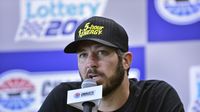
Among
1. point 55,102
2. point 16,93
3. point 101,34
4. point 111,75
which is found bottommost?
point 16,93

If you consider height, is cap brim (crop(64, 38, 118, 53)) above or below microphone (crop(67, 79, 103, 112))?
above

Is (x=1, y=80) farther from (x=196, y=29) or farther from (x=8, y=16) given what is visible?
(x=196, y=29)

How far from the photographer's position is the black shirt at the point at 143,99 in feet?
4.54

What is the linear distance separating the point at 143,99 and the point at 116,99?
0.30ft

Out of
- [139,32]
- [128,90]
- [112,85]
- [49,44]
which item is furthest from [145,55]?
[112,85]

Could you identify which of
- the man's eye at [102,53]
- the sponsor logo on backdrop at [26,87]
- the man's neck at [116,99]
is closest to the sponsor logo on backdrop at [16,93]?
the sponsor logo on backdrop at [26,87]

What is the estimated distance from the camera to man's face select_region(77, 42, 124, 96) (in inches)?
49.5

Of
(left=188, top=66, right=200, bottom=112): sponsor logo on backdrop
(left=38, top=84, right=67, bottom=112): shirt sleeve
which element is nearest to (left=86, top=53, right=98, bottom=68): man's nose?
(left=38, top=84, right=67, bottom=112): shirt sleeve

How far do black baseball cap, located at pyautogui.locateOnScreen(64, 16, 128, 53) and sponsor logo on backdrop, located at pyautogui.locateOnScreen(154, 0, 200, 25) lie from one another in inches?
31.4

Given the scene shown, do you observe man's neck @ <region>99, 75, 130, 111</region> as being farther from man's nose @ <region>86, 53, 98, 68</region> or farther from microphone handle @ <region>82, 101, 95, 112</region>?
microphone handle @ <region>82, 101, 95, 112</region>

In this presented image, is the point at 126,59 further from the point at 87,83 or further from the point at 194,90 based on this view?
the point at 194,90

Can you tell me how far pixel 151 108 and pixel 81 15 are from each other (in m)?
0.92

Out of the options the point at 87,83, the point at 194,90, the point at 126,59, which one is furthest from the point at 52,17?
the point at 87,83

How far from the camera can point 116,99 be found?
140 centimetres
